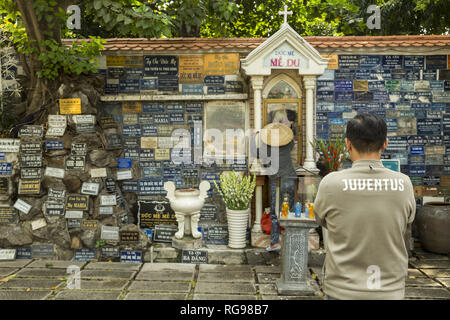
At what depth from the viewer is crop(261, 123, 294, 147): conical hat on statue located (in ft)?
20.5

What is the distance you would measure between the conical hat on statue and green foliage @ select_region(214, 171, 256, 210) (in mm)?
678

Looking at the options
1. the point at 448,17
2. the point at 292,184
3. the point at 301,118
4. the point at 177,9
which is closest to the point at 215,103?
the point at 301,118

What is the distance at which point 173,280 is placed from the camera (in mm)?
5578

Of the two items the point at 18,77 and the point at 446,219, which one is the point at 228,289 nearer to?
the point at 446,219

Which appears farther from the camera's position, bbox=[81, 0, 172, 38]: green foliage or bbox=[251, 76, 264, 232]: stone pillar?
bbox=[251, 76, 264, 232]: stone pillar

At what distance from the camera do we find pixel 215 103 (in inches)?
281

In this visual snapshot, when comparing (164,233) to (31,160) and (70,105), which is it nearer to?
(31,160)

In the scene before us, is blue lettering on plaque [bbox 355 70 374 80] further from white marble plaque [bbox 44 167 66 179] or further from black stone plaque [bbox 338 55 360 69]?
white marble plaque [bbox 44 167 66 179]

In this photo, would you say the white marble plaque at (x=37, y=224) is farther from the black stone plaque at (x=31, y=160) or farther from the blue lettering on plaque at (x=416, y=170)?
the blue lettering on plaque at (x=416, y=170)

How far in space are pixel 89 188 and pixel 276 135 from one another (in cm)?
318

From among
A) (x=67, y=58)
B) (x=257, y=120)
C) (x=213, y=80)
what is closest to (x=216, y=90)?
(x=213, y=80)

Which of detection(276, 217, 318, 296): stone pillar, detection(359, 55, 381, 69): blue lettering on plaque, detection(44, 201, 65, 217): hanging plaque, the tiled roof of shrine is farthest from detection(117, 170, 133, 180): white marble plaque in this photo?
detection(359, 55, 381, 69): blue lettering on plaque

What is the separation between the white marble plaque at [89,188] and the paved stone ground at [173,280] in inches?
44.6

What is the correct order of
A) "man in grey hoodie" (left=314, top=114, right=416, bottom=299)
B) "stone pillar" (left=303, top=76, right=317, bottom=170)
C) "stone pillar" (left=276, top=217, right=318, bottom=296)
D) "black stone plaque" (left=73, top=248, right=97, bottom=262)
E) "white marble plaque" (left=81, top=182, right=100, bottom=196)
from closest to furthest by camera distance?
"man in grey hoodie" (left=314, top=114, right=416, bottom=299), "stone pillar" (left=276, top=217, right=318, bottom=296), "black stone plaque" (left=73, top=248, right=97, bottom=262), "white marble plaque" (left=81, top=182, right=100, bottom=196), "stone pillar" (left=303, top=76, right=317, bottom=170)
